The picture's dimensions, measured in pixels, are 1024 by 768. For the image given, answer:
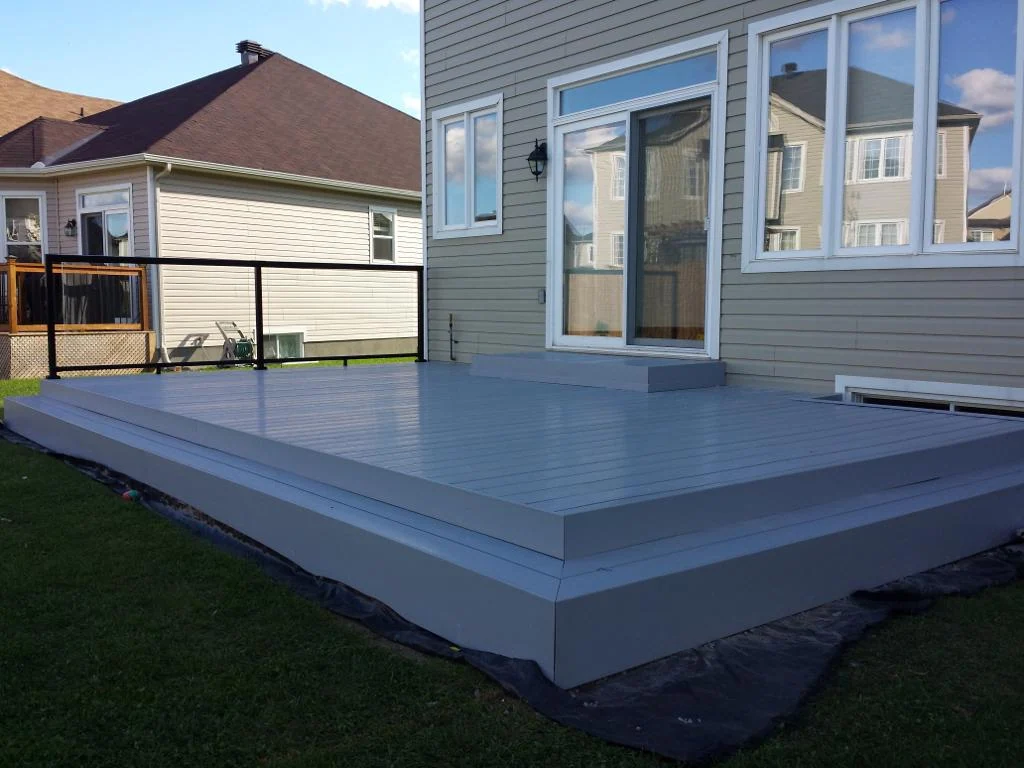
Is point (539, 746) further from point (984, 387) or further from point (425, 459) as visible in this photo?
point (984, 387)

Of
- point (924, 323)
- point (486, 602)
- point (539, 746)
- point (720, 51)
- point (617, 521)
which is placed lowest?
point (539, 746)

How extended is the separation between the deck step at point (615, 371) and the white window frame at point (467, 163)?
168 cm

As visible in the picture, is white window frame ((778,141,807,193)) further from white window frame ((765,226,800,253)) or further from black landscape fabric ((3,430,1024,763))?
black landscape fabric ((3,430,1024,763))

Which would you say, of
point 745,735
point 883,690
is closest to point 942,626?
point 883,690

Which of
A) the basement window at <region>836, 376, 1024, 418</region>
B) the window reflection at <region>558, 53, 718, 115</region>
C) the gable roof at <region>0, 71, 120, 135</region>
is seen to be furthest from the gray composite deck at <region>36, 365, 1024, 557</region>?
the gable roof at <region>0, 71, 120, 135</region>

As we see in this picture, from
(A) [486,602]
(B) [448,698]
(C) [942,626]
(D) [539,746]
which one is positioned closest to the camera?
(D) [539,746]

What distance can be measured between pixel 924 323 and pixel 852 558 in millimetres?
2181

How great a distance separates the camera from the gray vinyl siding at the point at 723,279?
4469 mm

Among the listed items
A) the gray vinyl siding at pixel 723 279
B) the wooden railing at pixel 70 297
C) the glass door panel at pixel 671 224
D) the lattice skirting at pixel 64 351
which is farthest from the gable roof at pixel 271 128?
the glass door panel at pixel 671 224

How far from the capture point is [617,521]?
2.50m

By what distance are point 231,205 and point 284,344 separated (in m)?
2.14

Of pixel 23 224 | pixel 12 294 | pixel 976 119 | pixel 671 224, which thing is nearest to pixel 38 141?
pixel 23 224

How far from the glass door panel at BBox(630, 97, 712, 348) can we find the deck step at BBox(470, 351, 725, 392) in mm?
292

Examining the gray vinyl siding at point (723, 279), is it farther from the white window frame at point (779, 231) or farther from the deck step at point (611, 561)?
the deck step at point (611, 561)
